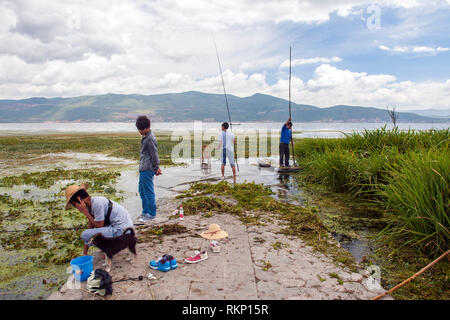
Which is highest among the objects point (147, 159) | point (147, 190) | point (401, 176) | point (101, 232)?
point (147, 159)

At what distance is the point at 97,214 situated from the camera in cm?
398

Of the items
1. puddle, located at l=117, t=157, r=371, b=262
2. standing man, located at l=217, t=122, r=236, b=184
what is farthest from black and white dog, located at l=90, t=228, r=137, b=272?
standing man, located at l=217, t=122, r=236, b=184

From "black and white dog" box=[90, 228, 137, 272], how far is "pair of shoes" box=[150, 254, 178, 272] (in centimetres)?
47

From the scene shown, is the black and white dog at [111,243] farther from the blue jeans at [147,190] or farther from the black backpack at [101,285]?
the blue jeans at [147,190]

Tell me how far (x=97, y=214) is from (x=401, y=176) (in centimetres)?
583

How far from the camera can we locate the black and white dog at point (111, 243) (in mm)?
3898

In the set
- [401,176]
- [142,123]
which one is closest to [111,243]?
[142,123]

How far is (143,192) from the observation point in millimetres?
6258

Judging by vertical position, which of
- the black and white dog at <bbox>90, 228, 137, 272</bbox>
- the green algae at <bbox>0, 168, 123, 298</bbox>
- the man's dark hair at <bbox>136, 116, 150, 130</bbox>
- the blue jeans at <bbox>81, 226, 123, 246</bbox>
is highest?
the man's dark hair at <bbox>136, 116, 150, 130</bbox>

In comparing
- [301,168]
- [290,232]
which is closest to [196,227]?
[290,232]

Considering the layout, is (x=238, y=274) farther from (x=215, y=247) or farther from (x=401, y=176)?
(x=401, y=176)

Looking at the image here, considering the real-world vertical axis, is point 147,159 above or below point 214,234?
above

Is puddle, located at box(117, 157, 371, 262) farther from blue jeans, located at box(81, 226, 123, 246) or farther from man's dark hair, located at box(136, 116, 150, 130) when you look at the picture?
blue jeans, located at box(81, 226, 123, 246)

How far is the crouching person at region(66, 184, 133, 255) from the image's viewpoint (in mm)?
3787
